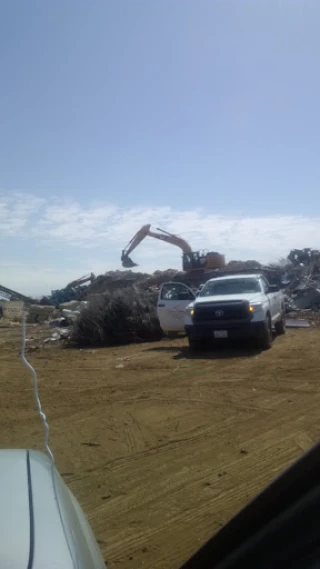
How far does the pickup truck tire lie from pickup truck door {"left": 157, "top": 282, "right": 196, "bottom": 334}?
10.9 ft

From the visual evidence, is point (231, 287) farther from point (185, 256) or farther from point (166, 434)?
point (185, 256)

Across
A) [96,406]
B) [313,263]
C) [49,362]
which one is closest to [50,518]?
[96,406]

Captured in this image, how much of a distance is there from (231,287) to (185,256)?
20333 millimetres

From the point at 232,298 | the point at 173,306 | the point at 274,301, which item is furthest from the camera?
the point at 173,306

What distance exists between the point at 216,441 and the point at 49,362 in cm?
847

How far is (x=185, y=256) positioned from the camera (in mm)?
35875

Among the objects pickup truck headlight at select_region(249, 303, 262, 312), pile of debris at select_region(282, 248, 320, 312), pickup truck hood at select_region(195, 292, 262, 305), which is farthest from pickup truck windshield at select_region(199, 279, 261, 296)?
pile of debris at select_region(282, 248, 320, 312)

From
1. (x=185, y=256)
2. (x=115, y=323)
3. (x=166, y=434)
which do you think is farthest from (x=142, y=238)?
(x=166, y=434)

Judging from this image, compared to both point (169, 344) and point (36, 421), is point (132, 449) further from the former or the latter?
point (169, 344)

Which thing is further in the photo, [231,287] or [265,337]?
[231,287]

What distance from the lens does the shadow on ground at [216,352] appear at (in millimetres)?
13520

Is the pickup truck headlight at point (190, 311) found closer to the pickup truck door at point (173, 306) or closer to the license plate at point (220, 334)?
the license plate at point (220, 334)

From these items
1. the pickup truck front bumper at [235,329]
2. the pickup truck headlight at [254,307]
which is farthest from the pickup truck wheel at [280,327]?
the pickup truck front bumper at [235,329]

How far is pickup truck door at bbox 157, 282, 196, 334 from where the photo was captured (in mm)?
17016
